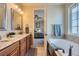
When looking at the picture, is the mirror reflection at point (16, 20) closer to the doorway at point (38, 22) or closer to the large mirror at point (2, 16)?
the doorway at point (38, 22)

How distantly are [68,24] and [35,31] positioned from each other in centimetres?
96

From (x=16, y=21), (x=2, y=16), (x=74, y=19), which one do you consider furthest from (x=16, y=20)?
(x=74, y=19)

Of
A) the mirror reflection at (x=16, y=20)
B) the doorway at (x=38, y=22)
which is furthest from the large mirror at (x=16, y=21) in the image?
the doorway at (x=38, y=22)

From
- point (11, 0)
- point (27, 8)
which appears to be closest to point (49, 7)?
point (27, 8)

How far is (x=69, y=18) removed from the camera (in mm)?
3537

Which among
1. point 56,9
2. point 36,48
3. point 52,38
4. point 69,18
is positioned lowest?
point 36,48

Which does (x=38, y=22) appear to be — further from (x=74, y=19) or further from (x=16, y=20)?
(x=74, y=19)

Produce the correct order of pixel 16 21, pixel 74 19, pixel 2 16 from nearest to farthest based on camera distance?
pixel 2 16, pixel 74 19, pixel 16 21

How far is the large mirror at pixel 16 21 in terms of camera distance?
3666mm

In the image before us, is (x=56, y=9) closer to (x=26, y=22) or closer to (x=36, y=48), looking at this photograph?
(x=26, y=22)

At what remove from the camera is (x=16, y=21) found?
3836mm

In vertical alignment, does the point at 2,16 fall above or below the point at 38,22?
above

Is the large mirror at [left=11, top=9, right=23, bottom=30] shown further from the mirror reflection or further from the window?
the window

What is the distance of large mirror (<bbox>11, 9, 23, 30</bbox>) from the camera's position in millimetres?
3666
